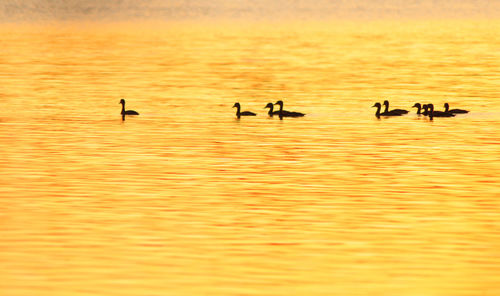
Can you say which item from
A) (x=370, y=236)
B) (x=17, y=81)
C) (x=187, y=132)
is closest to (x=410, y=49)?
(x=17, y=81)

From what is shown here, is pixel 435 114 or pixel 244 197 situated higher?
pixel 435 114

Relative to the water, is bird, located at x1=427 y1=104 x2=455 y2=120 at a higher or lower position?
higher

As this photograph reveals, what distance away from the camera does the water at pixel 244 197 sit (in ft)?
61.4

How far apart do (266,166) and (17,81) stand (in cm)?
3838

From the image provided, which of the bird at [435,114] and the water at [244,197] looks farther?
the bird at [435,114]

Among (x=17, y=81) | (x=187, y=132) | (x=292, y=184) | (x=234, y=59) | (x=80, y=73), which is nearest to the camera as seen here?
(x=292, y=184)

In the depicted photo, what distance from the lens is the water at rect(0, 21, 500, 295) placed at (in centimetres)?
1870

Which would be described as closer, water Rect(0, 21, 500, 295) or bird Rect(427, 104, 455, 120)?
water Rect(0, 21, 500, 295)

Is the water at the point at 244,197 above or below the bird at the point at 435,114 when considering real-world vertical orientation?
below

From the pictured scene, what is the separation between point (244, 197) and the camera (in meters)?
25.8

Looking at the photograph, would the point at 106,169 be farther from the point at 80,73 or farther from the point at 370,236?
the point at 80,73

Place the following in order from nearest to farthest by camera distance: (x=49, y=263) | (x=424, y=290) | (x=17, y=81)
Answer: (x=424, y=290) → (x=49, y=263) → (x=17, y=81)

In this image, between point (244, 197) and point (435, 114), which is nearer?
point (244, 197)

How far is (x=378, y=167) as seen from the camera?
1206 inches
